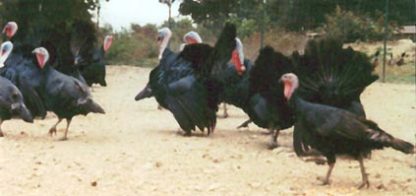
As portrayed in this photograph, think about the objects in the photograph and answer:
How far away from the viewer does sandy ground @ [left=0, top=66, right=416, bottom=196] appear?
5164 millimetres

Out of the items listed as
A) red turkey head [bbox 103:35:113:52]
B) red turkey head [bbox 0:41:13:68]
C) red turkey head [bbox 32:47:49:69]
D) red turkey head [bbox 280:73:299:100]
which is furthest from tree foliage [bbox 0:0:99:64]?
red turkey head [bbox 280:73:299:100]

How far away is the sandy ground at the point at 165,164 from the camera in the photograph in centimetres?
516

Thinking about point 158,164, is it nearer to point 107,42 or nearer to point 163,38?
point 163,38

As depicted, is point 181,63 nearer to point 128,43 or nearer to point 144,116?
point 144,116

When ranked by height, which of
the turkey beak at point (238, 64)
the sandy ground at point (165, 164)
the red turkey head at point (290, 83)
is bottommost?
the sandy ground at point (165, 164)

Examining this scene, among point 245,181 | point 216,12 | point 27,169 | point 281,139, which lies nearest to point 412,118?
point 281,139

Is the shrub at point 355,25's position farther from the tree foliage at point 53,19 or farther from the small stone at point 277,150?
the small stone at point 277,150

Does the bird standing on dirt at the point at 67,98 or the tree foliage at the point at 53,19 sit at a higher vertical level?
the tree foliage at the point at 53,19

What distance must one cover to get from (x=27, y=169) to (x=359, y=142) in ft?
7.12

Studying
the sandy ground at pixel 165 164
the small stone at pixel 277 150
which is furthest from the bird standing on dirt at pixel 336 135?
the small stone at pixel 277 150

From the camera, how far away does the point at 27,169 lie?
5.61m

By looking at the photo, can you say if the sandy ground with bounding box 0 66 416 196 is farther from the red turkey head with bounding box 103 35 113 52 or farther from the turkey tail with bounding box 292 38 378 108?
the red turkey head with bounding box 103 35 113 52

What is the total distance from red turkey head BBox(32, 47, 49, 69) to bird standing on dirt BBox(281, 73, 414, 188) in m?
3.10

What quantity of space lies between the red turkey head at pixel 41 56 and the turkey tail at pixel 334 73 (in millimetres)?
2856
